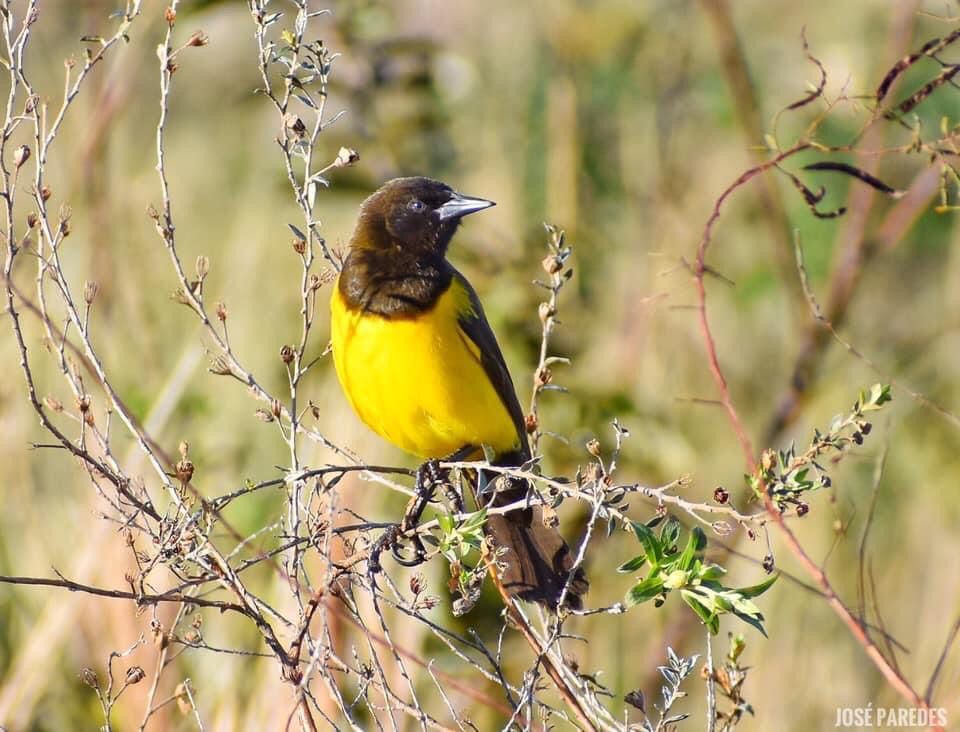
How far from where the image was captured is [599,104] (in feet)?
19.7

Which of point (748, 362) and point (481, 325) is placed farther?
point (748, 362)

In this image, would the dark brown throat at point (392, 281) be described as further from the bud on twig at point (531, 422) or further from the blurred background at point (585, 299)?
the bud on twig at point (531, 422)

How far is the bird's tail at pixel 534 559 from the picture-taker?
3.16 m

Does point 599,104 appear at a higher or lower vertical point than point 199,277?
higher

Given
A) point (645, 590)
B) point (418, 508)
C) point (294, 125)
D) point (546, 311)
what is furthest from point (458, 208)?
point (645, 590)

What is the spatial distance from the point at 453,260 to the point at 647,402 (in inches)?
36.4

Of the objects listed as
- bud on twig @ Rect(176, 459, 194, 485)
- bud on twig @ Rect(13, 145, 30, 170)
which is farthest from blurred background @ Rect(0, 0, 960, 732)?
bud on twig @ Rect(13, 145, 30, 170)

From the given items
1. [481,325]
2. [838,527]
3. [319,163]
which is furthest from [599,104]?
[838,527]

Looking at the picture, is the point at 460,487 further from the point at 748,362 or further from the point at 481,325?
the point at 748,362

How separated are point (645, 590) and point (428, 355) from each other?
143 cm

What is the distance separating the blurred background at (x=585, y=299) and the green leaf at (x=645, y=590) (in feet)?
4.91

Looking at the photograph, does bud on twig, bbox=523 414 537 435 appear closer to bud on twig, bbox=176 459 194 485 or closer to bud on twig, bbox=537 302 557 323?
bud on twig, bbox=537 302 557 323

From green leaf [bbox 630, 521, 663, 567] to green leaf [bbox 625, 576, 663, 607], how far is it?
0.03m

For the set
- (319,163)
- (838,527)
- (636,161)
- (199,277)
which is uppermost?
(636,161)
